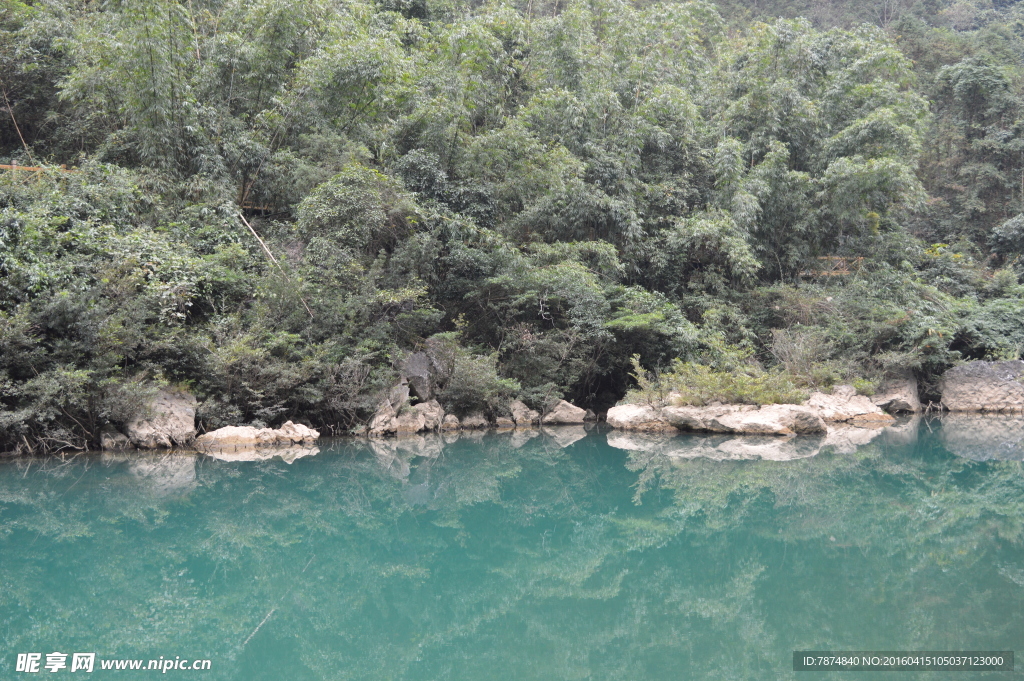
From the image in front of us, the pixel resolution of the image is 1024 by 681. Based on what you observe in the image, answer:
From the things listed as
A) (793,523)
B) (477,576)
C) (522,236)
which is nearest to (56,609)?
(477,576)

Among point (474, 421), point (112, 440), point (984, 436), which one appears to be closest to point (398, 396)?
point (474, 421)

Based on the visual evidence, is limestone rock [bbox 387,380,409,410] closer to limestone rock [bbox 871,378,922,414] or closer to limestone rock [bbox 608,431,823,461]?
limestone rock [bbox 608,431,823,461]

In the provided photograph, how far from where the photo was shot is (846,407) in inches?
587

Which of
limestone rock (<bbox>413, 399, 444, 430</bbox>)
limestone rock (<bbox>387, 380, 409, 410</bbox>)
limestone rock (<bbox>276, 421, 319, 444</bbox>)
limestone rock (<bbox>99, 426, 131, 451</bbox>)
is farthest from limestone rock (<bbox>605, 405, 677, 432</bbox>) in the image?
limestone rock (<bbox>99, 426, 131, 451</bbox>)

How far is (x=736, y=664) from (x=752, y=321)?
1551 cm

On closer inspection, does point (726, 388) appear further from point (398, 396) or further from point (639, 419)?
point (398, 396)

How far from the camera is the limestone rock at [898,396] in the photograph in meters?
17.0

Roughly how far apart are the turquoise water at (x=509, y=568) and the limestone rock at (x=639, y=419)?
→ 4.86 metres

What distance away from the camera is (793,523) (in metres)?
6.02

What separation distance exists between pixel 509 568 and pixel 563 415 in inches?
429

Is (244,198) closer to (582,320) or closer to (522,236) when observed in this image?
(522,236)

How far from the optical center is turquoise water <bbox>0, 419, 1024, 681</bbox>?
3.43m

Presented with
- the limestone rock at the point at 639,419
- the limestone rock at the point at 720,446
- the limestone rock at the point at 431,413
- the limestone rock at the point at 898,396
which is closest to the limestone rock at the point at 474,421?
the limestone rock at the point at 431,413

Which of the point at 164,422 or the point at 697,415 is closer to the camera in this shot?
the point at 164,422
